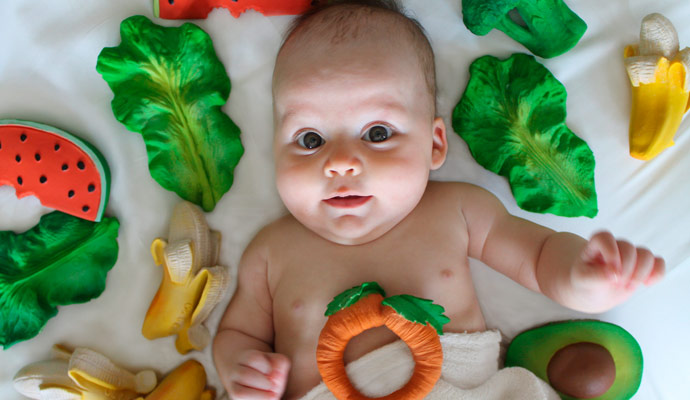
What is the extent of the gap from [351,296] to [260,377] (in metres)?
0.23

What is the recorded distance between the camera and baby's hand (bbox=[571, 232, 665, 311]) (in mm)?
875

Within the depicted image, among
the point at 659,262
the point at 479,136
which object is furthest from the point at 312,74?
the point at 659,262

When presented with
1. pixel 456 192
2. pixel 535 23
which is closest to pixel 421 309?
pixel 456 192

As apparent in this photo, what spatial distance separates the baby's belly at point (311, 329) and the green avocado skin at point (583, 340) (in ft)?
0.40

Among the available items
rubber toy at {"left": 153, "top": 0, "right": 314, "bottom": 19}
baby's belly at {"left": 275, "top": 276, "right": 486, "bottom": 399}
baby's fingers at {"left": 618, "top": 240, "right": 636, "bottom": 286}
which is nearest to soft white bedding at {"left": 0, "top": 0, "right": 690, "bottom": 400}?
rubber toy at {"left": 153, "top": 0, "right": 314, "bottom": 19}

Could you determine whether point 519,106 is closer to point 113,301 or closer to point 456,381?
point 456,381

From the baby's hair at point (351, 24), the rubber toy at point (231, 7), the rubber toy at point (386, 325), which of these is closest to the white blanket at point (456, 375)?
the rubber toy at point (386, 325)

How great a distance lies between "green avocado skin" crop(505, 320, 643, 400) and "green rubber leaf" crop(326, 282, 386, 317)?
35 centimetres

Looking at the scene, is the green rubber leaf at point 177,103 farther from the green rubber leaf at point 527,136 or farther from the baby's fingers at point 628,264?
the baby's fingers at point 628,264

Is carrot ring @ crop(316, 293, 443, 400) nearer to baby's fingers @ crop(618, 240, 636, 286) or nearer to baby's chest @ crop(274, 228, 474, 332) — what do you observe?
baby's chest @ crop(274, 228, 474, 332)

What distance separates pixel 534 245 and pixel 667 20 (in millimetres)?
559

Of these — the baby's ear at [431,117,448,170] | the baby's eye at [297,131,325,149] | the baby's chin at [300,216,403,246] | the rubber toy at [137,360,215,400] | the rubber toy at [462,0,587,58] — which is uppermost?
the rubber toy at [462,0,587,58]

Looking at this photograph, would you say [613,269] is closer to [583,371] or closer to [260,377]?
[583,371]

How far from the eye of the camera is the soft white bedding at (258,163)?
1.24m
